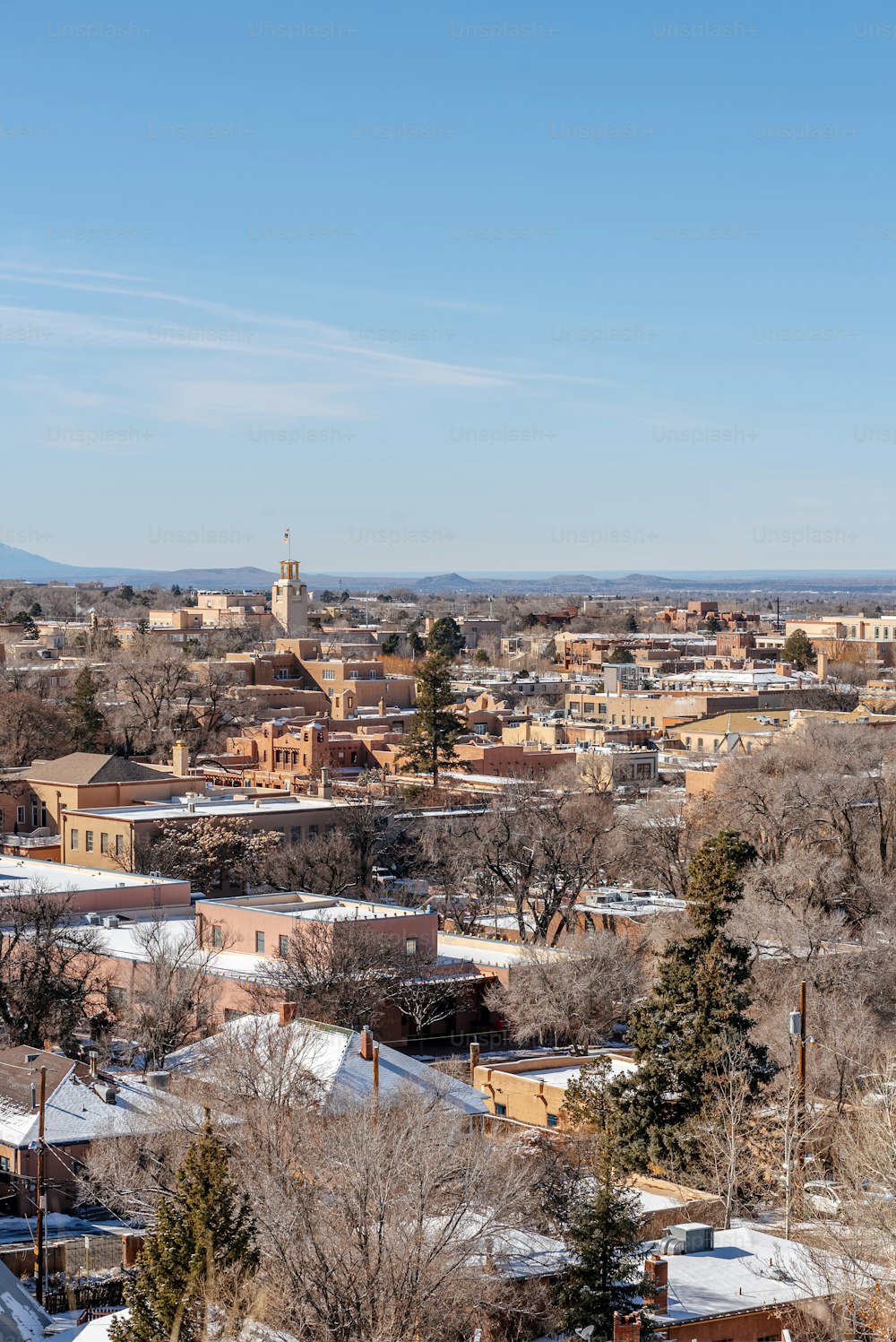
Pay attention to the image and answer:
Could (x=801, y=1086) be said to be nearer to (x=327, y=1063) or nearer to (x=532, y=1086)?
(x=532, y=1086)

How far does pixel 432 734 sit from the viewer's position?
76.7 meters

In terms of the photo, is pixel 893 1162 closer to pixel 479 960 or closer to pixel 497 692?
pixel 479 960

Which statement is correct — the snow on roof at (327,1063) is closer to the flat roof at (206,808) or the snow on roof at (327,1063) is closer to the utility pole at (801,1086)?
the utility pole at (801,1086)

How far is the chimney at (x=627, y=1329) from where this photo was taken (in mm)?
18438

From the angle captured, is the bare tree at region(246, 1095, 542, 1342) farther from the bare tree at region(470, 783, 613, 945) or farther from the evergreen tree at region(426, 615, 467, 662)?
the evergreen tree at region(426, 615, 467, 662)

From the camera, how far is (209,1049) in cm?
2886

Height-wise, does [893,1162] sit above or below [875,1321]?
above

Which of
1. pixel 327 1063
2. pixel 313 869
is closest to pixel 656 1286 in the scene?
pixel 327 1063

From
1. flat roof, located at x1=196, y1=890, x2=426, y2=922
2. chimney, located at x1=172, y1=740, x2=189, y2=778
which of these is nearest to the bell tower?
chimney, located at x1=172, y1=740, x2=189, y2=778

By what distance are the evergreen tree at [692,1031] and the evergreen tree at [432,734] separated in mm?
45123

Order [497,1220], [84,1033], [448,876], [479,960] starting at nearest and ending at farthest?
[497,1220], [84,1033], [479,960], [448,876]

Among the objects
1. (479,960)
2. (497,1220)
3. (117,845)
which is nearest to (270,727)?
(117,845)

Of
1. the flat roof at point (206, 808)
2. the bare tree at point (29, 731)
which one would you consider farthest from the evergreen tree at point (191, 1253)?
the bare tree at point (29, 731)

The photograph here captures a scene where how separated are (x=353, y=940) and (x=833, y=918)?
1126cm
